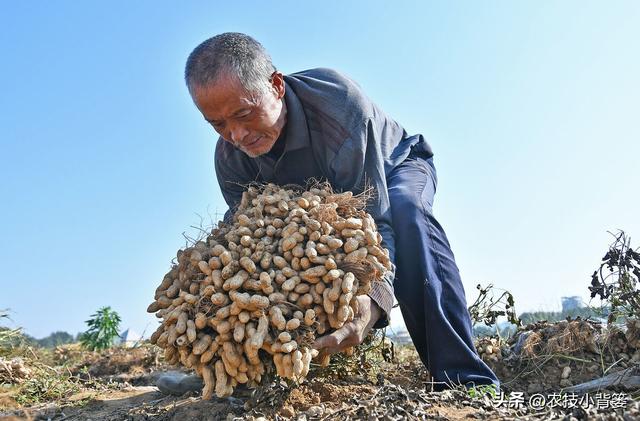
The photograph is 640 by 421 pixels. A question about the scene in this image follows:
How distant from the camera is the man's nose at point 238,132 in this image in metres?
3.55

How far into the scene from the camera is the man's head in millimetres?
3436

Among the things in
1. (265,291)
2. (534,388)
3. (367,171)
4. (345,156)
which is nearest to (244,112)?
(345,156)

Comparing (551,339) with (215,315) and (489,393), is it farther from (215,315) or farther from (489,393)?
(215,315)

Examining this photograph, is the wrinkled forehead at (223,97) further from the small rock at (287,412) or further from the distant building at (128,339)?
the distant building at (128,339)

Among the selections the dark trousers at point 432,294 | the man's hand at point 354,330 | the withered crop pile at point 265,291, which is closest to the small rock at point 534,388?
the dark trousers at point 432,294

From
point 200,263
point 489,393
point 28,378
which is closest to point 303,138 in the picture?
point 200,263

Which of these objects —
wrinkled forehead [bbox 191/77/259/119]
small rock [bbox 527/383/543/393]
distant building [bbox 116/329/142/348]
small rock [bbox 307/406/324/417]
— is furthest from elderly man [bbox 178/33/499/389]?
distant building [bbox 116/329/142/348]

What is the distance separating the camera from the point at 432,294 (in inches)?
140

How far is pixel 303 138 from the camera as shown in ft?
12.4

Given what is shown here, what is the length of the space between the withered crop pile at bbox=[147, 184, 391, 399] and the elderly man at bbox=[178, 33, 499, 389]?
1.00ft

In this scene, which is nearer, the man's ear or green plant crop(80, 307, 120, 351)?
the man's ear

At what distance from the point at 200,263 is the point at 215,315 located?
0.28 metres

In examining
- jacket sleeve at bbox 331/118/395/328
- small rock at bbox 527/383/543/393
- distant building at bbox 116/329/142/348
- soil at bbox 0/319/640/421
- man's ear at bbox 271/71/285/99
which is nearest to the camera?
soil at bbox 0/319/640/421

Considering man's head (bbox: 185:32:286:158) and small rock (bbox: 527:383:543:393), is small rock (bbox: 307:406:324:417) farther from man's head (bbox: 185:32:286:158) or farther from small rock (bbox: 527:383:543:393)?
small rock (bbox: 527:383:543:393)
